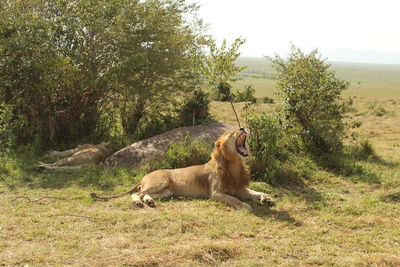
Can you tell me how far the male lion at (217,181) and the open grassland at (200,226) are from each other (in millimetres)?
214

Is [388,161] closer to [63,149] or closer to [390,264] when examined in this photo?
[390,264]

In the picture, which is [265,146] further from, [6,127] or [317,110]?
[6,127]

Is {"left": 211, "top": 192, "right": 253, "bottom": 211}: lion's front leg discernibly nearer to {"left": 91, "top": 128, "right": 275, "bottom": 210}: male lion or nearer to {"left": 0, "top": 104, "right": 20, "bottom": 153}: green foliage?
{"left": 91, "top": 128, "right": 275, "bottom": 210}: male lion

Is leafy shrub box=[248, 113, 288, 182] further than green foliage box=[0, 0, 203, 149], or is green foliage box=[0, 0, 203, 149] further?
green foliage box=[0, 0, 203, 149]

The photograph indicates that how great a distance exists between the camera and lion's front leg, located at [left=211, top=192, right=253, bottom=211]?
622 cm

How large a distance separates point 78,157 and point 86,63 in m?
2.52

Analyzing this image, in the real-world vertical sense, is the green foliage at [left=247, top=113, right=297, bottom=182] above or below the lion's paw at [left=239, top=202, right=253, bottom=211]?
above

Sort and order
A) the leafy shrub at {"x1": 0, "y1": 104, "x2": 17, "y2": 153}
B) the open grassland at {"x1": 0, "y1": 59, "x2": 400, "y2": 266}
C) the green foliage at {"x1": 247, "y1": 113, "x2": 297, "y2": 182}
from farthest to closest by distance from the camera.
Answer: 1. the leafy shrub at {"x1": 0, "y1": 104, "x2": 17, "y2": 153}
2. the green foliage at {"x1": 247, "y1": 113, "x2": 297, "y2": 182}
3. the open grassland at {"x1": 0, "y1": 59, "x2": 400, "y2": 266}

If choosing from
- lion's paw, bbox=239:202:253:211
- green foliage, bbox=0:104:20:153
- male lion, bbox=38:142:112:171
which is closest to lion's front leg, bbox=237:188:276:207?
lion's paw, bbox=239:202:253:211

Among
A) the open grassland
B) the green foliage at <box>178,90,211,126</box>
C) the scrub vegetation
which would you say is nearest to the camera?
the open grassland

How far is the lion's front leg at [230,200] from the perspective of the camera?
6.22 metres

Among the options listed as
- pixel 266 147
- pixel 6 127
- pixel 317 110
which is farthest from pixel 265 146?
pixel 6 127

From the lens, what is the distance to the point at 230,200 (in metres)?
6.35

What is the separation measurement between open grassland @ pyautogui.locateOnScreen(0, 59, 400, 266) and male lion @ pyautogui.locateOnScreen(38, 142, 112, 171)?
53 cm
